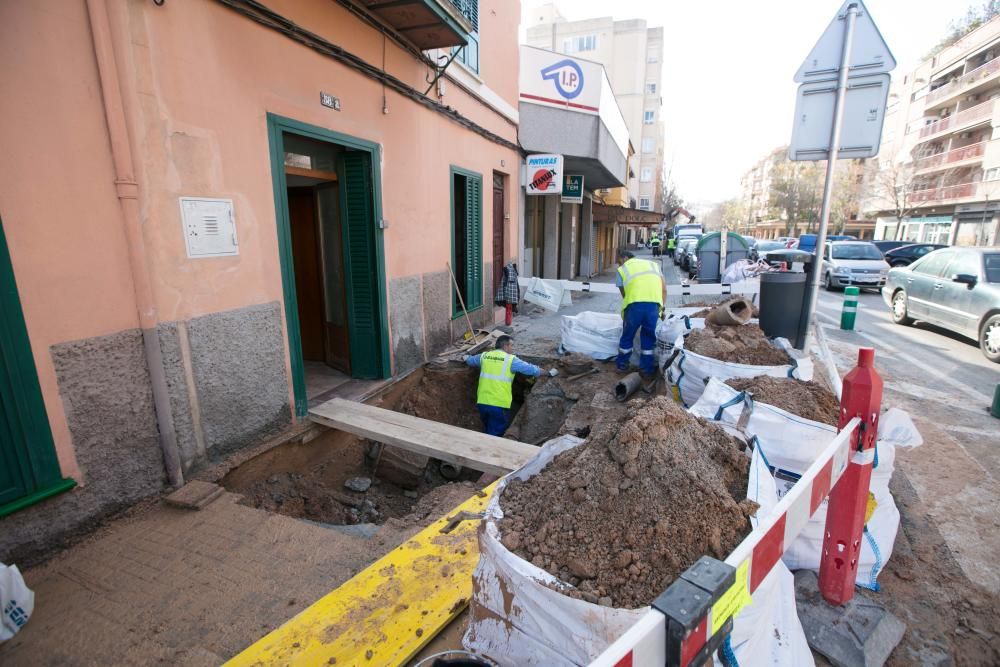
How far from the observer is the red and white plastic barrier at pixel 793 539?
998mm

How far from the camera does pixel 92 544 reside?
293cm

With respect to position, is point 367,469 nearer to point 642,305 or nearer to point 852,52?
point 642,305

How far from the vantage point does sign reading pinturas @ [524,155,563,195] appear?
10.0 meters

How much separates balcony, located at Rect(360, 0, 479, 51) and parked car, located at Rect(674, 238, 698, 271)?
59.0ft

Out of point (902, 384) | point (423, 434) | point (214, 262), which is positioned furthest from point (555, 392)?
point (902, 384)

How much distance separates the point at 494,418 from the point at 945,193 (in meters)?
40.0

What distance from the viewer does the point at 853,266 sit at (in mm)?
14484

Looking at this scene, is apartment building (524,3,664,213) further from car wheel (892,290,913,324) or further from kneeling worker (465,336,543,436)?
kneeling worker (465,336,543,436)

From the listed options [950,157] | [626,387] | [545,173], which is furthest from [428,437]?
[950,157]

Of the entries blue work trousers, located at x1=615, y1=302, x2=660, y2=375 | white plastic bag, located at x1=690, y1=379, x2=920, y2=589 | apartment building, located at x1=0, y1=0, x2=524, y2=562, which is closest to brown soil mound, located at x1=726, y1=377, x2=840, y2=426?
white plastic bag, located at x1=690, y1=379, x2=920, y2=589

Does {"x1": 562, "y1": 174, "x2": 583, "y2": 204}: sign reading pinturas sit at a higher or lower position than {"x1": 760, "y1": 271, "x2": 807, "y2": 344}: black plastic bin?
higher

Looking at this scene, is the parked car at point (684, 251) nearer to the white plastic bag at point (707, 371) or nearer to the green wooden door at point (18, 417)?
the white plastic bag at point (707, 371)

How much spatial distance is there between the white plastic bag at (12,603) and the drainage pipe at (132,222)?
110cm

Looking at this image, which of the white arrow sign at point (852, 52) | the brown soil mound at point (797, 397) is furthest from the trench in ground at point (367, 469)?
the white arrow sign at point (852, 52)
